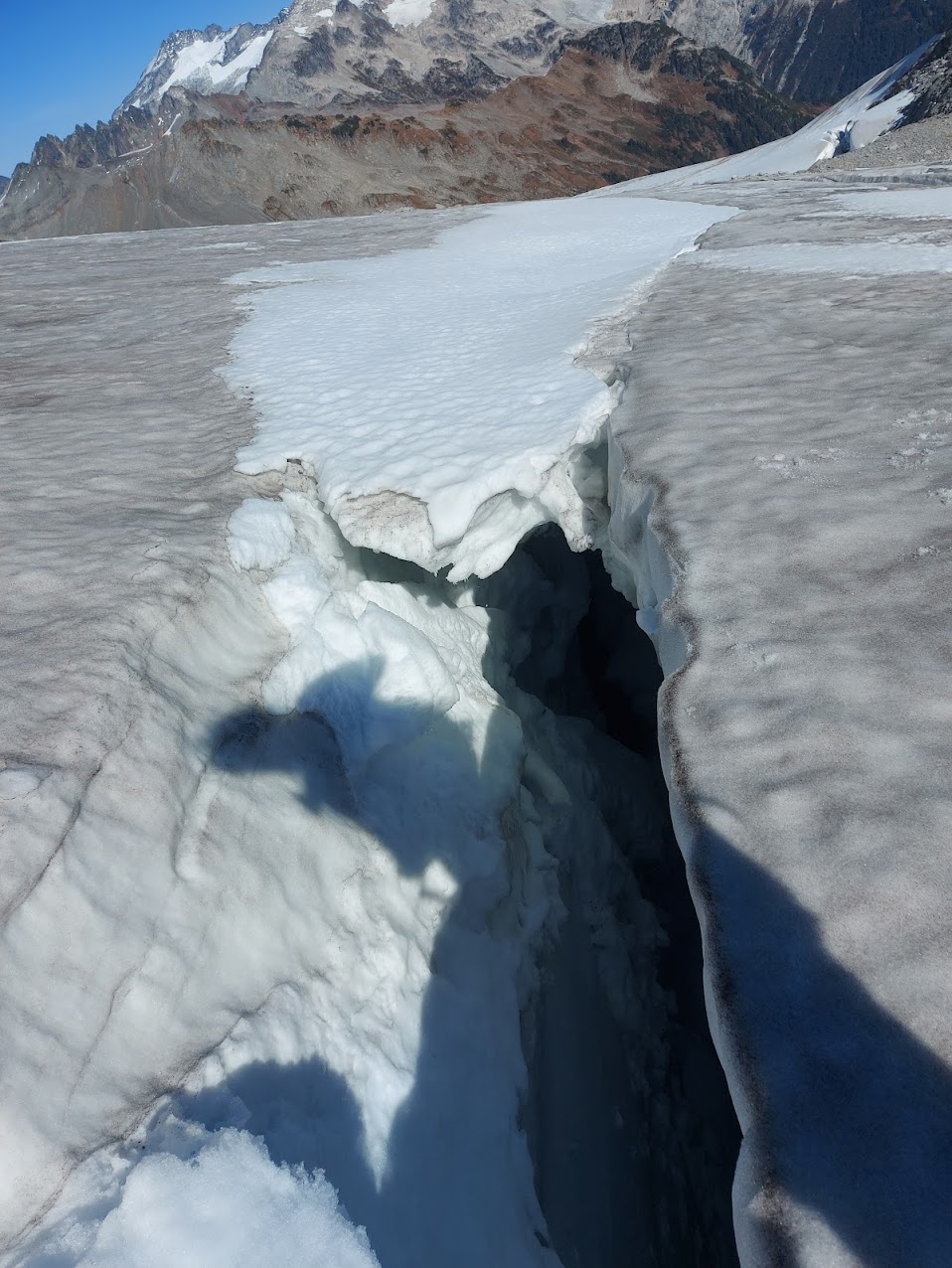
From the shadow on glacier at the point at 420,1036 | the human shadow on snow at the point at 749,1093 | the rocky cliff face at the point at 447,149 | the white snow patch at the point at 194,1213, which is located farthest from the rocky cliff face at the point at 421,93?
the white snow patch at the point at 194,1213

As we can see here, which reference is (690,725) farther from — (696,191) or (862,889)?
(696,191)

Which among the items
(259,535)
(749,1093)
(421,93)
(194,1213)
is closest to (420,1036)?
(194,1213)

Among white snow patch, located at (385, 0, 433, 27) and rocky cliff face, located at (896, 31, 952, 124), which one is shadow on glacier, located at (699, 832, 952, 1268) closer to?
rocky cliff face, located at (896, 31, 952, 124)

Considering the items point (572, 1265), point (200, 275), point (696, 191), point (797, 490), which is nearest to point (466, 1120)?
point (572, 1265)

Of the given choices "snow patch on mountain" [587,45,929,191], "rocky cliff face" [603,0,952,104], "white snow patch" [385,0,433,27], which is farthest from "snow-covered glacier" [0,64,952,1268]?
"white snow patch" [385,0,433,27]

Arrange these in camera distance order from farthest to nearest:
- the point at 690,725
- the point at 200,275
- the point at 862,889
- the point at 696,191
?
1. the point at 696,191
2. the point at 200,275
3. the point at 690,725
4. the point at 862,889

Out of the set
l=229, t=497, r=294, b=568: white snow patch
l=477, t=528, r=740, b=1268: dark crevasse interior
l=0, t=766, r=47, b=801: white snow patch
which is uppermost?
l=229, t=497, r=294, b=568: white snow patch

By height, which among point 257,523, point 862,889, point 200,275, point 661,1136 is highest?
point 200,275

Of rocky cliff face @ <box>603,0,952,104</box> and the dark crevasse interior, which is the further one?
rocky cliff face @ <box>603,0,952,104</box>
